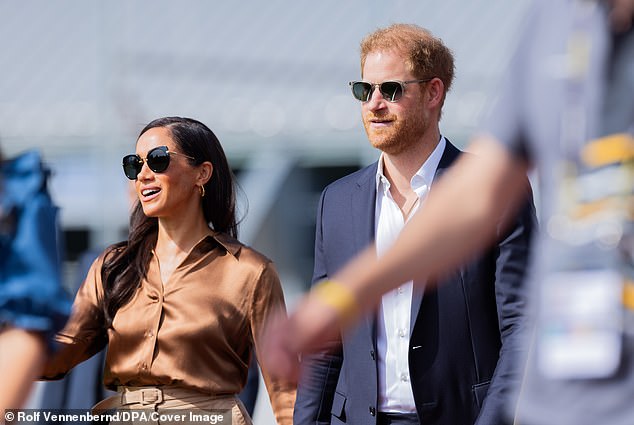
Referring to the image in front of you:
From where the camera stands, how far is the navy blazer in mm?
3943

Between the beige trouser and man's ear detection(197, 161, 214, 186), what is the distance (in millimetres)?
854

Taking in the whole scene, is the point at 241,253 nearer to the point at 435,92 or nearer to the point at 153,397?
the point at 153,397

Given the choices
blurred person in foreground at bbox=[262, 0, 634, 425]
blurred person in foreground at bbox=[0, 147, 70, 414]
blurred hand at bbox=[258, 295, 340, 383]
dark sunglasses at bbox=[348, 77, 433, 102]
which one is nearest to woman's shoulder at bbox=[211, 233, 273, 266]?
dark sunglasses at bbox=[348, 77, 433, 102]

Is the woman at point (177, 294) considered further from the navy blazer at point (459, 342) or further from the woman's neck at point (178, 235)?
the navy blazer at point (459, 342)

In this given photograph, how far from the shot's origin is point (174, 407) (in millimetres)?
4242

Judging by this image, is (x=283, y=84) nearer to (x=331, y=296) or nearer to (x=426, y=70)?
(x=426, y=70)

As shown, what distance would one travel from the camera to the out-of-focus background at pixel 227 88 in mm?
14227

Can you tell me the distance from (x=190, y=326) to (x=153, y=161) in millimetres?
700

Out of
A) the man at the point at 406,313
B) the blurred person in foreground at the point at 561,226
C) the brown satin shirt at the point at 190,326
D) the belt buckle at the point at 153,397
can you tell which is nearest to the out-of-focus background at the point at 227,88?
the brown satin shirt at the point at 190,326

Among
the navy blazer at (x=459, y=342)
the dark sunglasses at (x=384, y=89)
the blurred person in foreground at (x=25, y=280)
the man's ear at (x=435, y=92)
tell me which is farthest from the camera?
the man's ear at (x=435, y=92)

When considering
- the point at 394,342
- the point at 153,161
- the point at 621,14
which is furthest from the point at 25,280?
the point at 153,161

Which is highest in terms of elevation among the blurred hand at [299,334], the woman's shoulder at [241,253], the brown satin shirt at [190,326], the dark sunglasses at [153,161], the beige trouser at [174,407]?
the blurred hand at [299,334]

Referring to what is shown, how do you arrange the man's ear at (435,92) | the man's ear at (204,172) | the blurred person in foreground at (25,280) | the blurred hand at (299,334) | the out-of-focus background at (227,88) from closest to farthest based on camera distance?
the blurred hand at (299,334), the blurred person in foreground at (25,280), the man's ear at (435,92), the man's ear at (204,172), the out-of-focus background at (227,88)

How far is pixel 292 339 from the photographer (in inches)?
73.0
